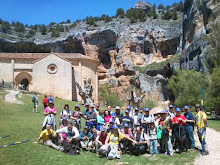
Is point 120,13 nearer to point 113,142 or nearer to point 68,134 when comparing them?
point 68,134

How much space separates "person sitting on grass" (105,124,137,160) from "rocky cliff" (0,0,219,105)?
36153 millimetres

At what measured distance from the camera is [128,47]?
49.6 m

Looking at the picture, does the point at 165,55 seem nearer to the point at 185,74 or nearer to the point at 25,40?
the point at 185,74

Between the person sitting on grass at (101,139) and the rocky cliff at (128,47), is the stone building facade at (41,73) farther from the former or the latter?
the person sitting on grass at (101,139)

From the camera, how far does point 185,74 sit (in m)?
32.9

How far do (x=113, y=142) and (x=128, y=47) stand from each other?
4213cm

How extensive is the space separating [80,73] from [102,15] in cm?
2658

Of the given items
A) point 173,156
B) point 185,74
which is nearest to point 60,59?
point 185,74

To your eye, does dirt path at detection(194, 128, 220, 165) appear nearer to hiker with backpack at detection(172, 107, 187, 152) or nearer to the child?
hiker with backpack at detection(172, 107, 187, 152)

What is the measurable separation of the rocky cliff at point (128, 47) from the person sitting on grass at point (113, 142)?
3615 centimetres

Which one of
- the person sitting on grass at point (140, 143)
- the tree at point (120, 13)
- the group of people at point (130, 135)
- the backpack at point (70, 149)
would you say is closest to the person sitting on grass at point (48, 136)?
the group of people at point (130, 135)

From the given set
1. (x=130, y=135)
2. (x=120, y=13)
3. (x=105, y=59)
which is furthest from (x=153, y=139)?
(x=120, y=13)

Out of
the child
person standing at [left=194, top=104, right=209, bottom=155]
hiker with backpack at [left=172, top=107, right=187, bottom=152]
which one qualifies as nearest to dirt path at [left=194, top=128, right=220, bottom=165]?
person standing at [left=194, top=104, right=209, bottom=155]

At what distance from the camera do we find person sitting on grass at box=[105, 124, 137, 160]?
28.1ft
